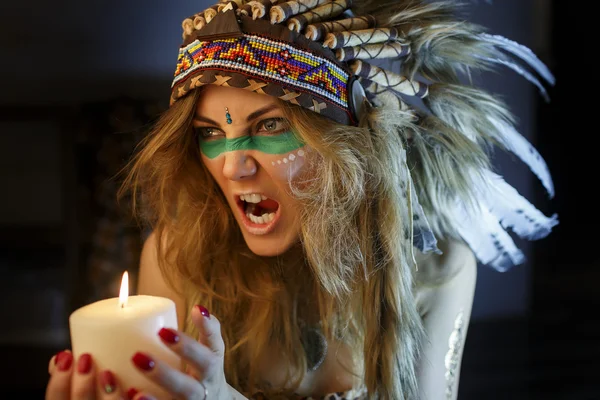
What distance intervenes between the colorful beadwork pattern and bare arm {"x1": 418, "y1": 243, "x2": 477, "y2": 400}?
433mm

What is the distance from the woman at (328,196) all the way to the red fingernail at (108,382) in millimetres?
112

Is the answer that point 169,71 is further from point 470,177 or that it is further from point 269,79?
point 470,177

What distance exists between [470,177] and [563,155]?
1.51ft

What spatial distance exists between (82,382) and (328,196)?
47cm

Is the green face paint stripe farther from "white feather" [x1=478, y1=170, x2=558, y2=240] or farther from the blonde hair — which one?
"white feather" [x1=478, y1=170, x2=558, y2=240]

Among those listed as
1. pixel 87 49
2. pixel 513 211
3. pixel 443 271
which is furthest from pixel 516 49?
pixel 87 49

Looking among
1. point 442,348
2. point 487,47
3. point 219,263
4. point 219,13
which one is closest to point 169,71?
point 219,13

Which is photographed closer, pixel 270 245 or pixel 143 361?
pixel 143 361

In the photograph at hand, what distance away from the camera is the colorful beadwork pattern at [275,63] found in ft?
3.12

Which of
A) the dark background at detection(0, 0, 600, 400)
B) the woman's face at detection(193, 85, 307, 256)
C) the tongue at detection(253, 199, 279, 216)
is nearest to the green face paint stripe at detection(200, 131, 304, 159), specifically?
the woman's face at detection(193, 85, 307, 256)

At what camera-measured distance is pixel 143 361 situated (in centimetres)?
69

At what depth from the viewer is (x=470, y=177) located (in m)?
1.15

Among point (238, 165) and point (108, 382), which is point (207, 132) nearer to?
point (238, 165)

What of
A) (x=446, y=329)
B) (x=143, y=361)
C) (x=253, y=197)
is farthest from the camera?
(x=446, y=329)
